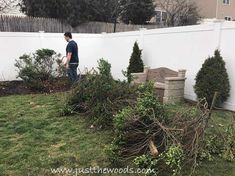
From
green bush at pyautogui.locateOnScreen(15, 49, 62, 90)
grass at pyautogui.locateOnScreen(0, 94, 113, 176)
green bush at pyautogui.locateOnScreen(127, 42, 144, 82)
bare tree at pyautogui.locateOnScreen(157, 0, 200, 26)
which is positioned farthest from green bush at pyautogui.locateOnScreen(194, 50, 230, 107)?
bare tree at pyautogui.locateOnScreen(157, 0, 200, 26)

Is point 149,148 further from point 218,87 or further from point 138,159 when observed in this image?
point 218,87

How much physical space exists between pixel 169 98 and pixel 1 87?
5.72 m

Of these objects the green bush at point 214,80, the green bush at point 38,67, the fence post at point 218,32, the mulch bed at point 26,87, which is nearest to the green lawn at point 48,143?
the green bush at point 214,80

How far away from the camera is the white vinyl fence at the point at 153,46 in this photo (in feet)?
22.9

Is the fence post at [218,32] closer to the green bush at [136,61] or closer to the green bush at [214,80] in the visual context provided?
the green bush at [214,80]

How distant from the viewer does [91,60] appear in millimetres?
13453

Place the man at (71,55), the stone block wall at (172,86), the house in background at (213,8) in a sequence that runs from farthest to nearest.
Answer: the house in background at (213,8)
the man at (71,55)
the stone block wall at (172,86)

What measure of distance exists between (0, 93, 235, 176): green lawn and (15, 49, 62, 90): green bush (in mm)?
2710

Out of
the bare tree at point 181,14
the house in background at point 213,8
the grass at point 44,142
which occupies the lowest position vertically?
the grass at point 44,142

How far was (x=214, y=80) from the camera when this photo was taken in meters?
6.68

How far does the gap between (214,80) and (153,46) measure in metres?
3.42

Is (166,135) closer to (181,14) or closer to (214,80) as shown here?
(214,80)

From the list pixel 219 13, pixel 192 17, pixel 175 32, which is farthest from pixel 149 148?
pixel 219 13

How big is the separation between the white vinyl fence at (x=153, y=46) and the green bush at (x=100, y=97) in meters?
2.58
